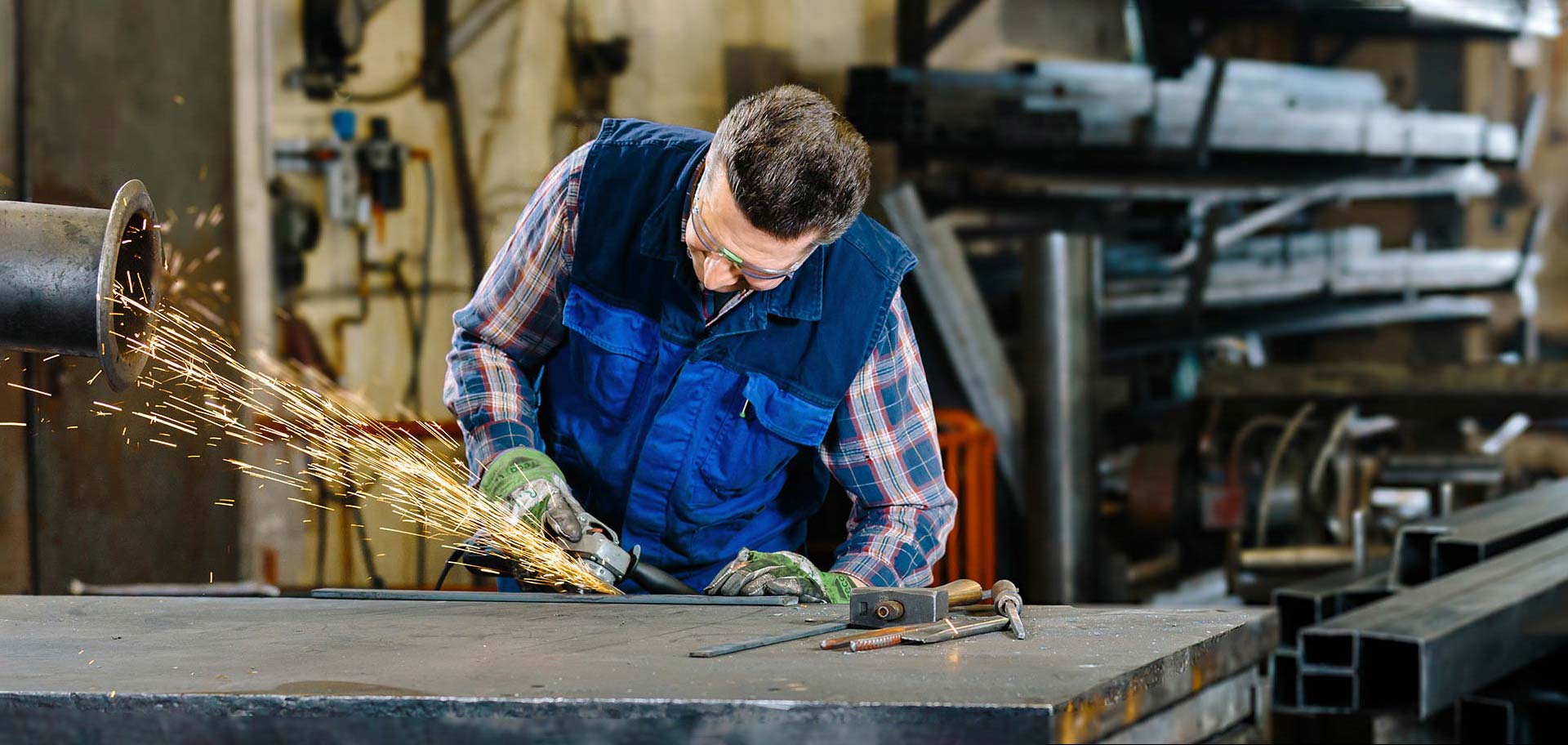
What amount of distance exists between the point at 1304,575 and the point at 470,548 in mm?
3432

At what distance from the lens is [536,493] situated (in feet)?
6.59

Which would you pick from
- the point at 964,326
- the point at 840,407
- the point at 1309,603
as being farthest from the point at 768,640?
the point at 964,326

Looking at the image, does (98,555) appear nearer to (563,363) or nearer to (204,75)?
(204,75)

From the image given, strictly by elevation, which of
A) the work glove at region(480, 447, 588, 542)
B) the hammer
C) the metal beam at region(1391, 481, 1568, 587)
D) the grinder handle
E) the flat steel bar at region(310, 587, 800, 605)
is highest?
the work glove at region(480, 447, 588, 542)

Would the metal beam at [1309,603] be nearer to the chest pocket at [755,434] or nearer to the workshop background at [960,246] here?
the workshop background at [960,246]

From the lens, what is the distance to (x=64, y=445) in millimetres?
3314

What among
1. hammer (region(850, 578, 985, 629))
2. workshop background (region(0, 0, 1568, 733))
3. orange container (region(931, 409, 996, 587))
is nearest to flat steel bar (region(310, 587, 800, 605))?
hammer (region(850, 578, 985, 629))

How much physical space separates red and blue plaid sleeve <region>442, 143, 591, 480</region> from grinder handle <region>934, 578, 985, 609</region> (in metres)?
0.71

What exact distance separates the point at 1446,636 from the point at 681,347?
4.66ft

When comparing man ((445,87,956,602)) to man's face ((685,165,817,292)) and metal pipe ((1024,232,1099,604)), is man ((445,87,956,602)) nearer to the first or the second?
man's face ((685,165,817,292))

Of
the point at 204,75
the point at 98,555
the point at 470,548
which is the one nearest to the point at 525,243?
the point at 470,548

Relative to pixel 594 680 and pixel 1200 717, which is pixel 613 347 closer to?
pixel 594 680

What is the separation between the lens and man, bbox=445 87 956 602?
2070 mm

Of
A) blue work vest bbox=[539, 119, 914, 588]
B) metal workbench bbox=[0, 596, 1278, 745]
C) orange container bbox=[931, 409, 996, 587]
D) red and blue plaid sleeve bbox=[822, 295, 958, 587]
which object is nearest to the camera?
metal workbench bbox=[0, 596, 1278, 745]
